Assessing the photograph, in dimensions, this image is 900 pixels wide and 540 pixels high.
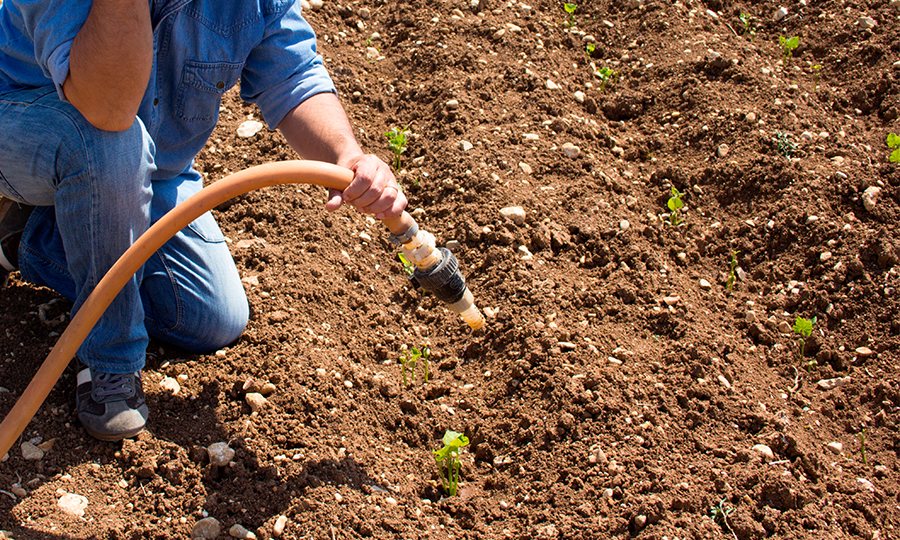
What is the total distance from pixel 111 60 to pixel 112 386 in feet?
3.11

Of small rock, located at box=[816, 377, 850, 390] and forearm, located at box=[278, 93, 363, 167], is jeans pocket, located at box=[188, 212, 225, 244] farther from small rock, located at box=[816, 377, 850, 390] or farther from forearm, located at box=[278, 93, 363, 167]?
small rock, located at box=[816, 377, 850, 390]

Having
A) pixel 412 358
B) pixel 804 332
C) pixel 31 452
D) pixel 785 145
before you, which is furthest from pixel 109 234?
pixel 785 145

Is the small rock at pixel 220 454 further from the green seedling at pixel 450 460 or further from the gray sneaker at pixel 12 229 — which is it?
the gray sneaker at pixel 12 229

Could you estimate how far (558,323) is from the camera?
8.29 ft

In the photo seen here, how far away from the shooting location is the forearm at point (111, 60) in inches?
63.1

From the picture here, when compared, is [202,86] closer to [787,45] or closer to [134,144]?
[134,144]

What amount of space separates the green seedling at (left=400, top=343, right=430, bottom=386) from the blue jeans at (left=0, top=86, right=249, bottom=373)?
59 centimetres

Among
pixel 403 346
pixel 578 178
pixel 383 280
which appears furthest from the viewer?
pixel 578 178

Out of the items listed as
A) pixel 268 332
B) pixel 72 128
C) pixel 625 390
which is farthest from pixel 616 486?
pixel 72 128

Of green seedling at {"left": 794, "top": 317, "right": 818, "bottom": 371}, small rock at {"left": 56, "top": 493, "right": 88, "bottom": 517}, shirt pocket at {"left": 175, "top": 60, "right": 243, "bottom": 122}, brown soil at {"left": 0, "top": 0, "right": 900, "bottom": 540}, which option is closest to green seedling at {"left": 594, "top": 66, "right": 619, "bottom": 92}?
brown soil at {"left": 0, "top": 0, "right": 900, "bottom": 540}

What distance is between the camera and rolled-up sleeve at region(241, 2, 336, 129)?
2.18m

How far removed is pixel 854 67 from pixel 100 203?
3606 mm

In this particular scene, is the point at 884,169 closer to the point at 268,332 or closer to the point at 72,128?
the point at 268,332

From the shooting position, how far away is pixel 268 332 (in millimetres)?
2451
